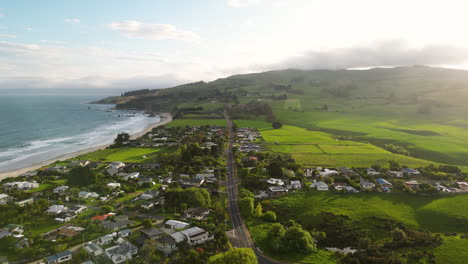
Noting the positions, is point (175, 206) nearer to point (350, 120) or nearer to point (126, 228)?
point (126, 228)

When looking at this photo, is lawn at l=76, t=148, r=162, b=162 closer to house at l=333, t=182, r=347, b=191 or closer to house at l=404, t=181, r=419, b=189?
house at l=333, t=182, r=347, b=191

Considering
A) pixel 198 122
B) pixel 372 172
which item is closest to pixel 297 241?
pixel 372 172

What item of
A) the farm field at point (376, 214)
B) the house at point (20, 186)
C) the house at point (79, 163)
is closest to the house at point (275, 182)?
the farm field at point (376, 214)

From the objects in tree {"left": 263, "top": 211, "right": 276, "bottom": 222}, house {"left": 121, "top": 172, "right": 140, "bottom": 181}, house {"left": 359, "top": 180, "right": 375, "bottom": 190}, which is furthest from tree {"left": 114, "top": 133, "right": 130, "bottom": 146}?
house {"left": 359, "top": 180, "right": 375, "bottom": 190}

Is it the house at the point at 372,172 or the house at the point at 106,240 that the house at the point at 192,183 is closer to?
the house at the point at 106,240

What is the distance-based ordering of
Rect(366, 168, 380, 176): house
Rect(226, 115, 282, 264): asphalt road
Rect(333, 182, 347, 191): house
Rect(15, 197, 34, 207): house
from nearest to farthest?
A: Rect(226, 115, 282, 264): asphalt road
Rect(15, 197, 34, 207): house
Rect(333, 182, 347, 191): house
Rect(366, 168, 380, 176): house

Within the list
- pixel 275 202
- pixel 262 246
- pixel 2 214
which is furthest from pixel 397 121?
pixel 2 214

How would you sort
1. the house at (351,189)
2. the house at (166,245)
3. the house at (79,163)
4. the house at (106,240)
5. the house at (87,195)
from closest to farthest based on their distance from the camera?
the house at (166,245)
the house at (106,240)
the house at (87,195)
the house at (351,189)
the house at (79,163)
